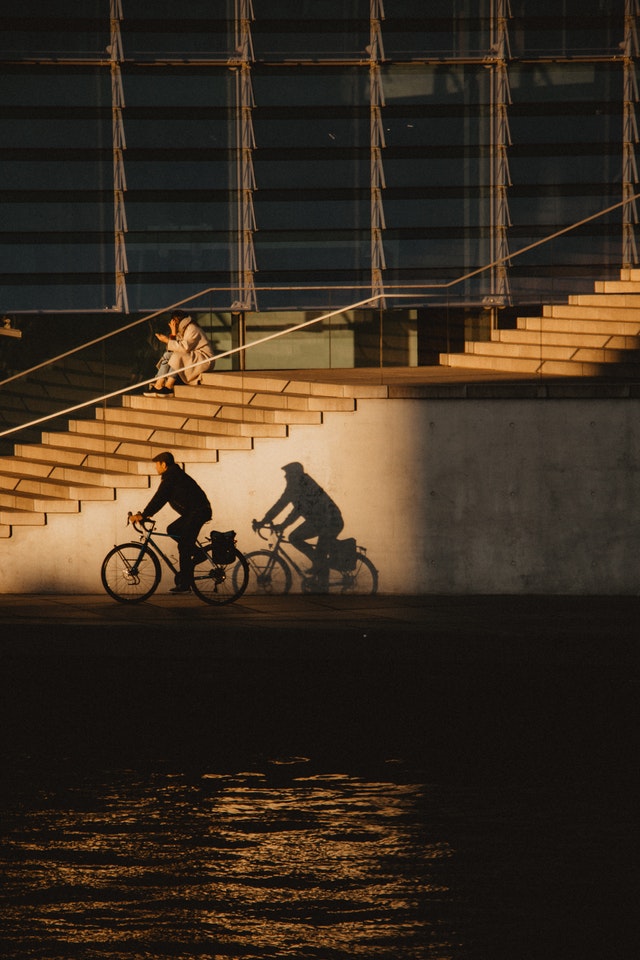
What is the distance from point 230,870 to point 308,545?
1048 centimetres

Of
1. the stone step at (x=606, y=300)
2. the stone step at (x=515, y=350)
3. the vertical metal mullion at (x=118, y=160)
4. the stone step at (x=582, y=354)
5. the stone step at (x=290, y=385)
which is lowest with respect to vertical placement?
the stone step at (x=290, y=385)

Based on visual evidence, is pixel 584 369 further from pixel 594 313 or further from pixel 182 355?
pixel 182 355

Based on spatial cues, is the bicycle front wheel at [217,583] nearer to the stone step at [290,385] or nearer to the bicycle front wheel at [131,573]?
the bicycle front wheel at [131,573]

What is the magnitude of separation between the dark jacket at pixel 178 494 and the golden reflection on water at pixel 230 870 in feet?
24.5

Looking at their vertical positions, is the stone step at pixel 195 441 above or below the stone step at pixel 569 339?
below

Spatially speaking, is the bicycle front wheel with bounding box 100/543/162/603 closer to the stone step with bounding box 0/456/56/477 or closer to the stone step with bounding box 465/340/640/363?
the stone step with bounding box 0/456/56/477

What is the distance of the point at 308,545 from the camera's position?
17.2 meters

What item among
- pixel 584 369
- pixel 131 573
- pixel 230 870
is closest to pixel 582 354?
pixel 584 369

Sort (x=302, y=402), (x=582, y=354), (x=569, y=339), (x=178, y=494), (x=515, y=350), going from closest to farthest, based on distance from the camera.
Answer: (x=178, y=494), (x=302, y=402), (x=582, y=354), (x=569, y=339), (x=515, y=350)

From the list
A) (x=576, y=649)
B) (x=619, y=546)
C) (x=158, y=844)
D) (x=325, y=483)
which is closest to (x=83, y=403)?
(x=325, y=483)

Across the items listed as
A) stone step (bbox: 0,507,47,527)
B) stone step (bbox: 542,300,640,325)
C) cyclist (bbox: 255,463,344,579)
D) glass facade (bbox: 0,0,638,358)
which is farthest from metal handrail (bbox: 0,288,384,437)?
glass facade (bbox: 0,0,638,358)

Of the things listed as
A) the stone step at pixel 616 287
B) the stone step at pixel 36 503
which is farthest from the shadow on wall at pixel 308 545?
the stone step at pixel 616 287

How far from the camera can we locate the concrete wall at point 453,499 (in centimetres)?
1691

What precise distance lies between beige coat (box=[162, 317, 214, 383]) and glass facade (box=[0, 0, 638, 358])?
3.84 m
